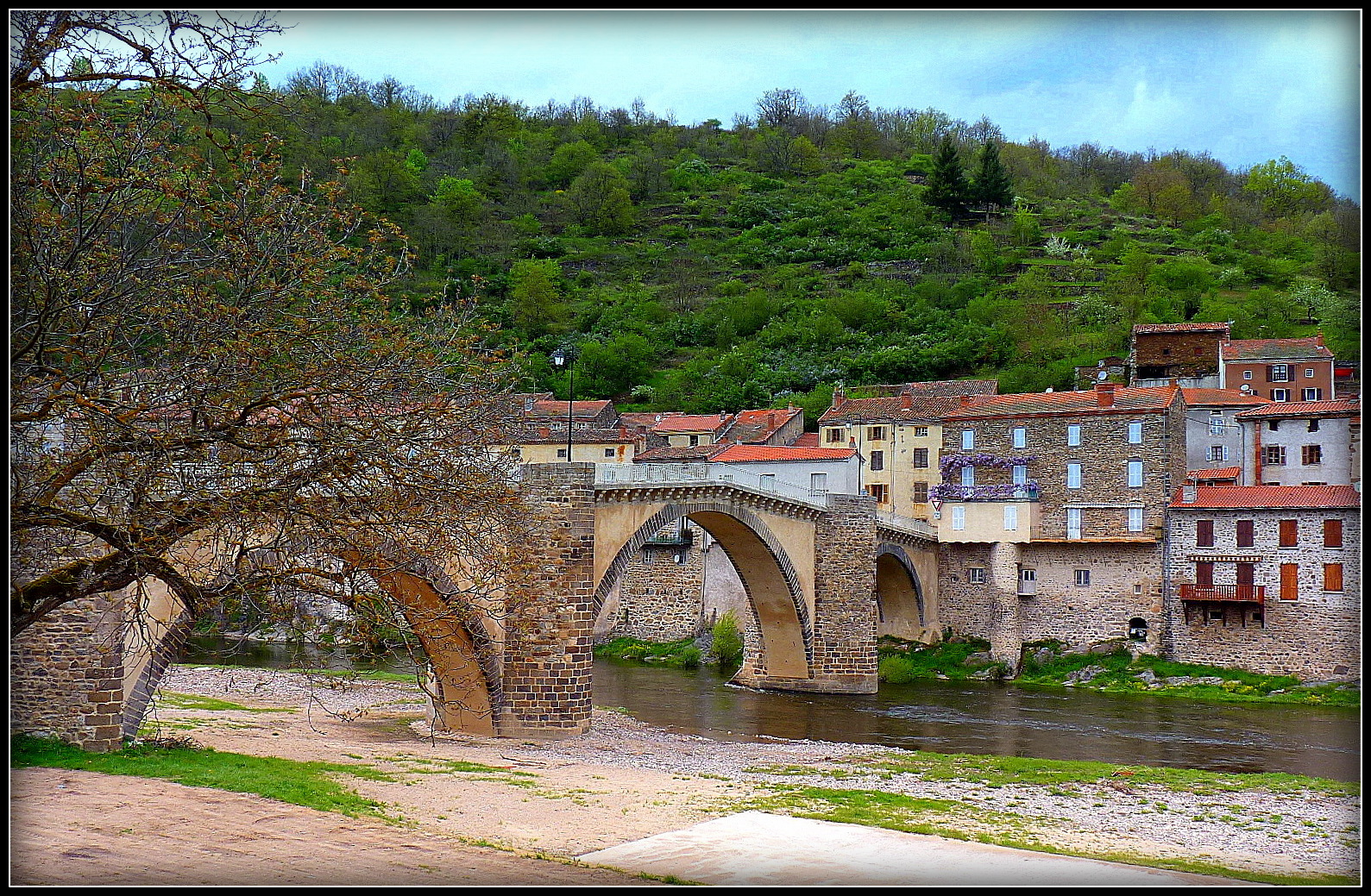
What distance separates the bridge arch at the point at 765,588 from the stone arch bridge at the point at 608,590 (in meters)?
0.05

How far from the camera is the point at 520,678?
2503 cm

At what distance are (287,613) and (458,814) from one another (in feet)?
16.7

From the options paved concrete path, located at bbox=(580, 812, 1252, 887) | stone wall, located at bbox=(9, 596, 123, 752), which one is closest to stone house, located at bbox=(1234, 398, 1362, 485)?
paved concrete path, located at bbox=(580, 812, 1252, 887)

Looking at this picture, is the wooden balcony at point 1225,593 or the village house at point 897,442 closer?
the wooden balcony at point 1225,593

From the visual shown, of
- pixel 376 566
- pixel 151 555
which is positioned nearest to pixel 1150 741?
pixel 376 566

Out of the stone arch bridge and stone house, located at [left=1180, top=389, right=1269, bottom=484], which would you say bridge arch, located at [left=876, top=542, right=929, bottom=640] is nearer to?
the stone arch bridge

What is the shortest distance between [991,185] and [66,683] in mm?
98750

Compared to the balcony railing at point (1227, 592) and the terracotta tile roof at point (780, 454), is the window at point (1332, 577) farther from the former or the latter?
the terracotta tile roof at point (780, 454)

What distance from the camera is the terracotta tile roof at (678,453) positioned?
50.7 m

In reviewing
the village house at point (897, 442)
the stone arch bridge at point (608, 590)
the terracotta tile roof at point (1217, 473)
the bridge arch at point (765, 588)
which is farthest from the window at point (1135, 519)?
the bridge arch at point (765, 588)

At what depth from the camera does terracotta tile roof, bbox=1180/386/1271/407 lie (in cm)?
4612

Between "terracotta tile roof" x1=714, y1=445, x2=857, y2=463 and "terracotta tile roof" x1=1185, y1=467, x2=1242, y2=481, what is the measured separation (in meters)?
12.4

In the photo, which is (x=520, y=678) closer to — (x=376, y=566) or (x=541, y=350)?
(x=376, y=566)

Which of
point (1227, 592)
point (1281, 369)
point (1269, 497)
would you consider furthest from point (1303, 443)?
point (1281, 369)
